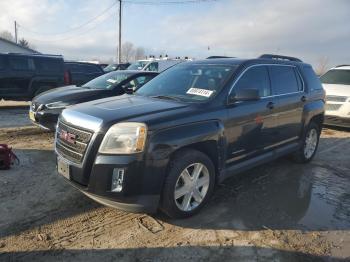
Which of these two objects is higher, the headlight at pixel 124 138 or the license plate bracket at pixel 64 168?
the headlight at pixel 124 138

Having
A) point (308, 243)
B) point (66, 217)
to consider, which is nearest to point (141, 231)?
point (66, 217)

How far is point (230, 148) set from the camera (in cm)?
446

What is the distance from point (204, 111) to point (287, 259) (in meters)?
1.76

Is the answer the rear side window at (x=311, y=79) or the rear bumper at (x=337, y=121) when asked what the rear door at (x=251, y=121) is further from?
the rear bumper at (x=337, y=121)

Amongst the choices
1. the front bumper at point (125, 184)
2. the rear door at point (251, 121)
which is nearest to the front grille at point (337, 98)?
the rear door at point (251, 121)

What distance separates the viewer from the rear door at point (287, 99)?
541cm

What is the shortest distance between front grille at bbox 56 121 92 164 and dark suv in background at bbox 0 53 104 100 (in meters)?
8.82

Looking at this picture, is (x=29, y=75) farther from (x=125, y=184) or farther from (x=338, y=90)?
(x=125, y=184)

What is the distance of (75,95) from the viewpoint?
7512 mm

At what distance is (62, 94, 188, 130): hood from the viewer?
146 inches

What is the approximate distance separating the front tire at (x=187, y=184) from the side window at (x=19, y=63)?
395 inches

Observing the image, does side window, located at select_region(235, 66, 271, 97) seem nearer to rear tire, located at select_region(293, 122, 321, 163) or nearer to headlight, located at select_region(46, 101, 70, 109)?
rear tire, located at select_region(293, 122, 321, 163)

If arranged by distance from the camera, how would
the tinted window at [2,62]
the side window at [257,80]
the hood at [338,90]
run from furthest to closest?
the tinted window at [2,62] < the hood at [338,90] < the side window at [257,80]

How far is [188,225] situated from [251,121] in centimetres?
165
